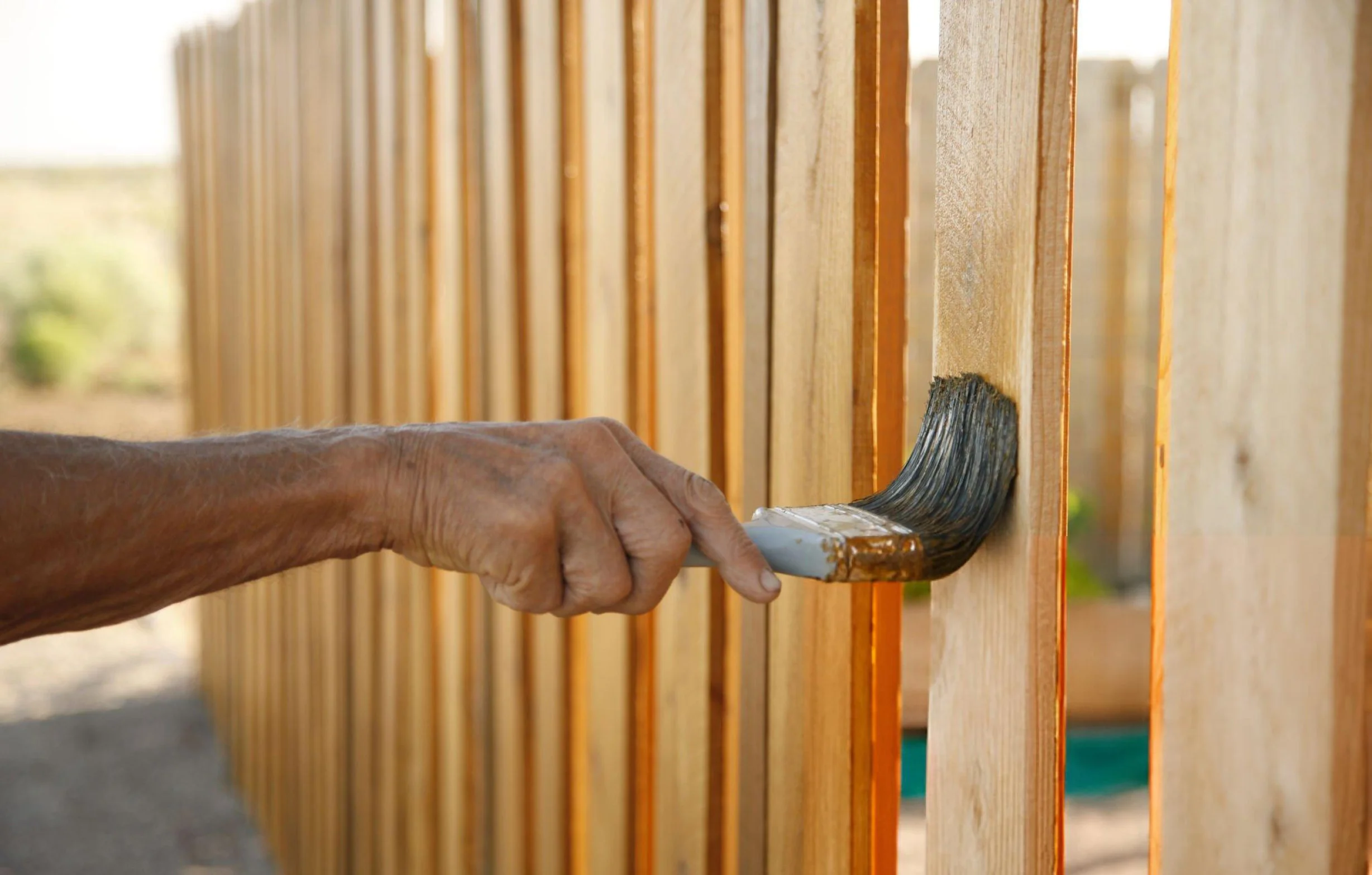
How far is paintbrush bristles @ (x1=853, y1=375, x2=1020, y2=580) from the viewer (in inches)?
37.8

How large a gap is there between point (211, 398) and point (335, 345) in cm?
210

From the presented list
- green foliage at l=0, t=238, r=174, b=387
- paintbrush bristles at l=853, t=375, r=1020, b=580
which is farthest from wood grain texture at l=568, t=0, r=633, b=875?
green foliage at l=0, t=238, r=174, b=387

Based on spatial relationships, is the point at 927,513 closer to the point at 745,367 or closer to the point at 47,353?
the point at 745,367

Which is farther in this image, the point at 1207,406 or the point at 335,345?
the point at 335,345

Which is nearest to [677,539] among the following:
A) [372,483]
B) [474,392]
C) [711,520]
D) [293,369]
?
[711,520]

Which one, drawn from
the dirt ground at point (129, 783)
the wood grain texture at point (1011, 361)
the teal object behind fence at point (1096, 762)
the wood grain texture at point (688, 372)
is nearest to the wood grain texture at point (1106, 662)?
the teal object behind fence at point (1096, 762)

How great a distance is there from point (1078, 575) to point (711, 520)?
4773 mm

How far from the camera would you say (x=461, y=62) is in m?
2.21

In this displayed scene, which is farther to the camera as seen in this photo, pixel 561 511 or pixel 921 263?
pixel 921 263

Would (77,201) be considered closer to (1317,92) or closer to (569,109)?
(569,109)

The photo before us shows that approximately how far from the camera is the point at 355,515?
1185 mm

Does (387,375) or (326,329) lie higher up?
(326,329)

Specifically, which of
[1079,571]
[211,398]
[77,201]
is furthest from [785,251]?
[77,201]

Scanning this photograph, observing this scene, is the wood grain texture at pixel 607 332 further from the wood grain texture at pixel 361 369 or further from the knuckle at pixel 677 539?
the wood grain texture at pixel 361 369
